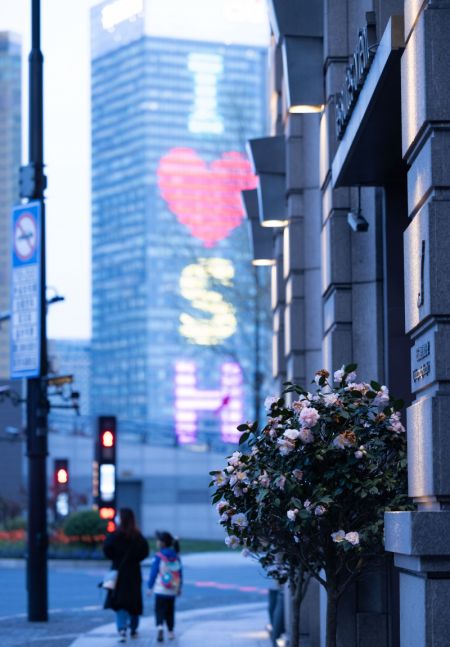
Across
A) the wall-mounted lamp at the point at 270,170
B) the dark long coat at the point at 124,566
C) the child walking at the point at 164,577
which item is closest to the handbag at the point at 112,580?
the dark long coat at the point at 124,566

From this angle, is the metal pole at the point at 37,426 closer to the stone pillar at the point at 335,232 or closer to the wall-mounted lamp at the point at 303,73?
the wall-mounted lamp at the point at 303,73

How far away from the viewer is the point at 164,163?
18312cm

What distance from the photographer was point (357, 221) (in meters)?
12.7

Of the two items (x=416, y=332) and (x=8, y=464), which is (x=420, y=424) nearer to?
(x=416, y=332)

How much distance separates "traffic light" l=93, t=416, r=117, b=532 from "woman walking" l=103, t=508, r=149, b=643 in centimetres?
709

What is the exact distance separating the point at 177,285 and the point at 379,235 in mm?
169731

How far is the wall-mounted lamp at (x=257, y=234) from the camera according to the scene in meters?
24.6

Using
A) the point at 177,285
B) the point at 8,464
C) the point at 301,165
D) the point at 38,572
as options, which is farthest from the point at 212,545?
the point at 177,285

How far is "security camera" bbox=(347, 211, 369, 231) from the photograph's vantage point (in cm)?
→ 1258

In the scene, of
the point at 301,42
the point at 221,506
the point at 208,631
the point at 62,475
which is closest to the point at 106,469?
the point at 62,475

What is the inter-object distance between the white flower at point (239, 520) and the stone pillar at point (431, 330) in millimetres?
2688

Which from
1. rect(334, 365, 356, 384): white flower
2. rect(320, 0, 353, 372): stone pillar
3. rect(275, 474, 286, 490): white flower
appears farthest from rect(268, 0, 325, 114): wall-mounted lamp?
rect(275, 474, 286, 490): white flower

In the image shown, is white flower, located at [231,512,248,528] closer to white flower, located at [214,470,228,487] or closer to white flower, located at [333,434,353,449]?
white flower, located at [214,470,228,487]

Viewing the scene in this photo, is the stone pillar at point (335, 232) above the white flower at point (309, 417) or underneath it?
above
